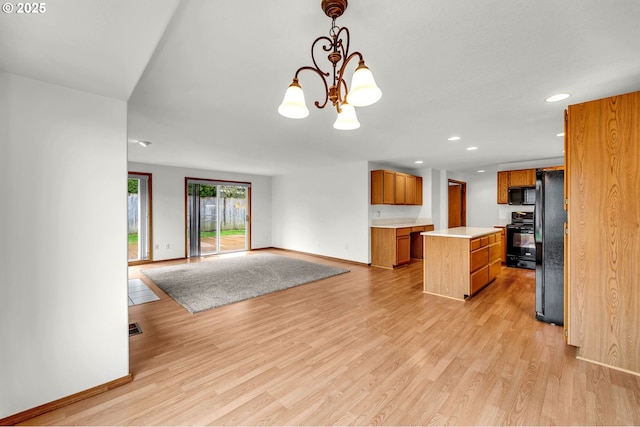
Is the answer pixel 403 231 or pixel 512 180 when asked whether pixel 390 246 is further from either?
pixel 512 180

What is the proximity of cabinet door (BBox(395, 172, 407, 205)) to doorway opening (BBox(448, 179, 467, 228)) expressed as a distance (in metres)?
2.36

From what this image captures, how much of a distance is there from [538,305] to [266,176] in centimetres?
725

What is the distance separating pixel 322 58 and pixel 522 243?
574 cm

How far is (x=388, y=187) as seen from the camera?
599 cm

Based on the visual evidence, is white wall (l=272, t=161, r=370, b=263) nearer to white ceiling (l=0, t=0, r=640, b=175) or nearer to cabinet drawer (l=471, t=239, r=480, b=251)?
cabinet drawer (l=471, t=239, r=480, b=251)

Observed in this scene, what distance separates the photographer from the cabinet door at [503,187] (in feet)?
19.4

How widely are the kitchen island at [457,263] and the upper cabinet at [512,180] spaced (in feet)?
7.58

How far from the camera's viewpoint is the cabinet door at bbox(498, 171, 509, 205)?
5.91 meters

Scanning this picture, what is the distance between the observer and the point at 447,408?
1679mm

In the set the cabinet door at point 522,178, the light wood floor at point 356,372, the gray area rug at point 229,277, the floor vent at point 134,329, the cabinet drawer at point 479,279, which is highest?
the cabinet door at point 522,178

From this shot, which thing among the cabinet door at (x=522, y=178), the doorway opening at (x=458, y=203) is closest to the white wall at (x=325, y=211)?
the cabinet door at (x=522, y=178)

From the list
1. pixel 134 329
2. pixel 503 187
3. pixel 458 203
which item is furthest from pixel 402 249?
pixel 134 329

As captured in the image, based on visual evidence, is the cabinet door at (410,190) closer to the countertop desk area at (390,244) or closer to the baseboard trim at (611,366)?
the countertop desk area at (390,244)

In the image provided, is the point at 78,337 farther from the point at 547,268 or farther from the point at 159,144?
the point at 547,268
